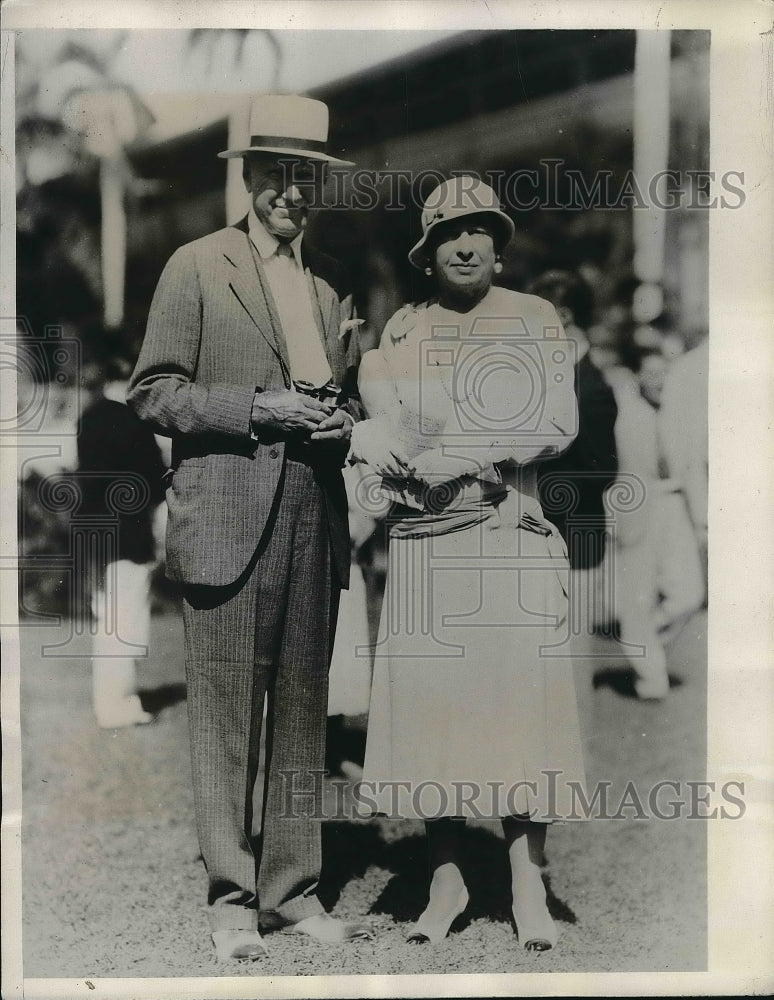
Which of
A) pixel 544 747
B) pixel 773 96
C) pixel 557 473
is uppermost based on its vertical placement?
pixel 773 96

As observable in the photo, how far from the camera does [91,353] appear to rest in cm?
354

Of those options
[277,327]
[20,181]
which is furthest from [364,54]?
[20,181]

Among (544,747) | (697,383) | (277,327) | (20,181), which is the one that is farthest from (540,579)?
(20,181)

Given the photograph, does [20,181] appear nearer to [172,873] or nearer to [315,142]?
[315,142]

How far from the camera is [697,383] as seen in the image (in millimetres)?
3590

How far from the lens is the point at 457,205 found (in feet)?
11.5

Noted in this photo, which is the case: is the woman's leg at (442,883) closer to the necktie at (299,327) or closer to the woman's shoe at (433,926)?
the woman's shoe at (433,926)

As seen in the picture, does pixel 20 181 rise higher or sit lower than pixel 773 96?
lower

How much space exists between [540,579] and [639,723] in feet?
1.85

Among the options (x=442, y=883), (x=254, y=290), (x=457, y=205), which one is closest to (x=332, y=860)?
(x=442, y=883)

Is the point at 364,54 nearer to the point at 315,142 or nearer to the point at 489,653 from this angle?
the point at 315,142
